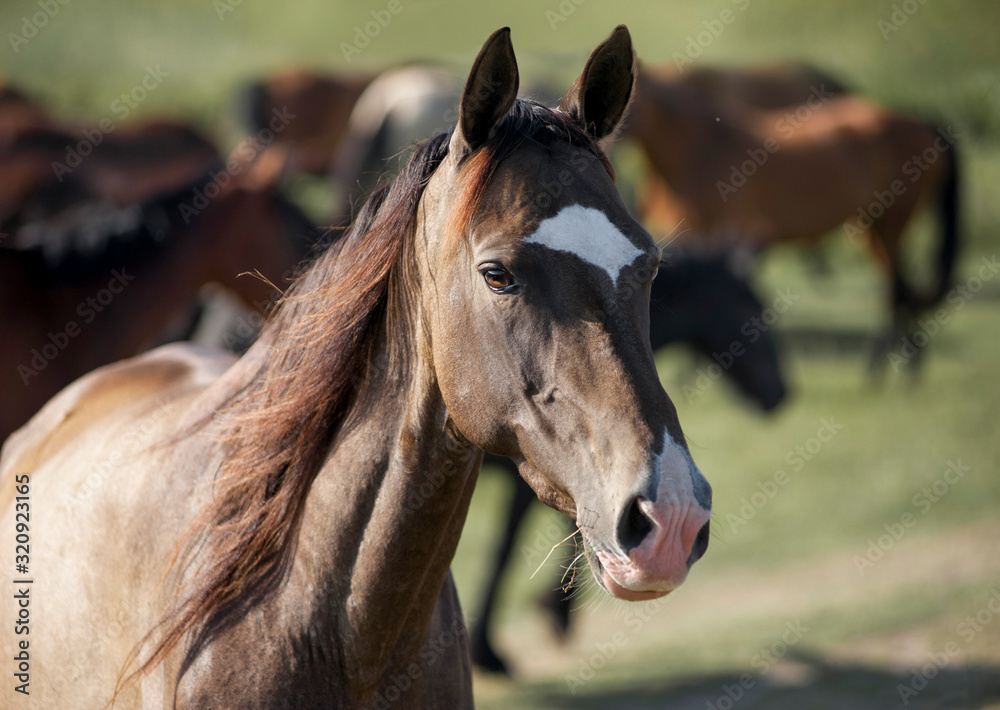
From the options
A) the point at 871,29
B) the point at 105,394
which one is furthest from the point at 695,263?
the point at 871,29

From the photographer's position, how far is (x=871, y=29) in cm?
1286

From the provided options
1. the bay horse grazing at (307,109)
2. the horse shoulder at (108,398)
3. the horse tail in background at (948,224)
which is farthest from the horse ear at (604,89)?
the bay horse grazing at (307,109)

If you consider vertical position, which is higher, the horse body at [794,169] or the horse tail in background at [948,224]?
the horse body at [794,169]

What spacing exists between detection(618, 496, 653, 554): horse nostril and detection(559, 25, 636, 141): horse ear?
0.76 meters

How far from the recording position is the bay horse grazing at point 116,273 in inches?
172

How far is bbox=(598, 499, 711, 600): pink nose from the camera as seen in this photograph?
129 cm

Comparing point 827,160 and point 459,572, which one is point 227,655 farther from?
point 827,160

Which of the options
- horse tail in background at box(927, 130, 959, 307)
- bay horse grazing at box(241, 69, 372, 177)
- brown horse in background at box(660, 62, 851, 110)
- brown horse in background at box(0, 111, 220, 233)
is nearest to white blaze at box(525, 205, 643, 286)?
brown horse in background at box(0, 111, 220, 233)

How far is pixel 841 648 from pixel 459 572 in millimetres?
2504

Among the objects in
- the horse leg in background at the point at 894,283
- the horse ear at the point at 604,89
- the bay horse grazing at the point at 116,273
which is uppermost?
the horse ear at the point at 604,89

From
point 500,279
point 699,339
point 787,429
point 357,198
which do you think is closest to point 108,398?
point 357,198

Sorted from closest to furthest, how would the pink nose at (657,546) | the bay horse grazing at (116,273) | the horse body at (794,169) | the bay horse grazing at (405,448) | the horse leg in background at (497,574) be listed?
the pink nose at (657,546) < the bay horse grazing at (405,448) < the bay horse grazing at (116,273) < the horse leg in background at (497,574) < the horse body at (794,169)

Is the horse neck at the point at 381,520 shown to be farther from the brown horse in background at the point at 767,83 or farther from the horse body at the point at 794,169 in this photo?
the brown horse in background at the point at 767,83

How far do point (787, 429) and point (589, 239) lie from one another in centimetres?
696
